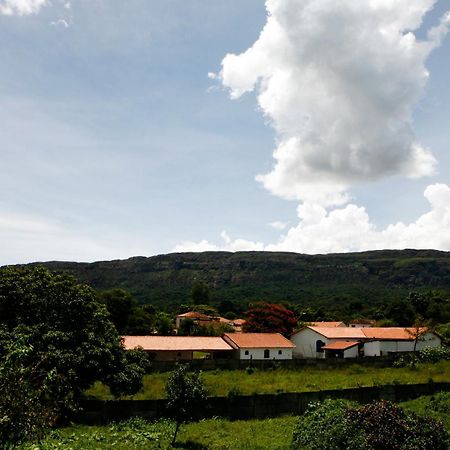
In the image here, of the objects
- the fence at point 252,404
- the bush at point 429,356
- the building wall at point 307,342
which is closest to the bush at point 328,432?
the fence at point 252,404

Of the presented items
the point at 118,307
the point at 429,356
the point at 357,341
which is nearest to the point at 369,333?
the point at 357,341

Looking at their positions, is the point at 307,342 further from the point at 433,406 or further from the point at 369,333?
the point at 433,406

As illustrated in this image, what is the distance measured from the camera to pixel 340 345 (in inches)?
2270

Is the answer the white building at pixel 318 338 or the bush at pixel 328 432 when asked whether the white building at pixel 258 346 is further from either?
the bush at pixel 328 432

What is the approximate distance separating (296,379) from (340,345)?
18831 millimetres

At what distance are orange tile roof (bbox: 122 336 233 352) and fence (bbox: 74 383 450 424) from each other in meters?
18.3

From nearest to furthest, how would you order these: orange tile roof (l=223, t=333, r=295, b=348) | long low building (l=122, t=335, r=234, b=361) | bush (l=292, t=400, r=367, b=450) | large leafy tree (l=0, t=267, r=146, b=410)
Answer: bush (l=292, t=400, r=367, b=450), large leafy tree (l=0, t=267, r=146, b=410), long low building (l=122, t=335, r=234, b=361), orange tile roof (l=223, t=333, r=295, b=348)

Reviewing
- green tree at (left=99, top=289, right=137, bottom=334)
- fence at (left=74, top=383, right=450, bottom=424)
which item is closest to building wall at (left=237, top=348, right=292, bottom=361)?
fence at (left=74, top=383, right=450, bottom=424)

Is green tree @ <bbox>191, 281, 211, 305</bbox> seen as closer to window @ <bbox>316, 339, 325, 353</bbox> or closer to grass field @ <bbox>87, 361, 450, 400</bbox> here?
window @ <bbox>316, 339, 325, 353</bbox>

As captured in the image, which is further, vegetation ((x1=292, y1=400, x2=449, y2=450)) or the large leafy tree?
the large leafy tree

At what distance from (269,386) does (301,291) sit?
502 ft

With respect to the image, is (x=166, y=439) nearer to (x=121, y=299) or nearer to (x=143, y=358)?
(x=143, y=358)

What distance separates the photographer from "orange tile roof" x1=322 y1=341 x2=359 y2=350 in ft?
186

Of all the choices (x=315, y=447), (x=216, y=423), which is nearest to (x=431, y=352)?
(x=216, y=423)
